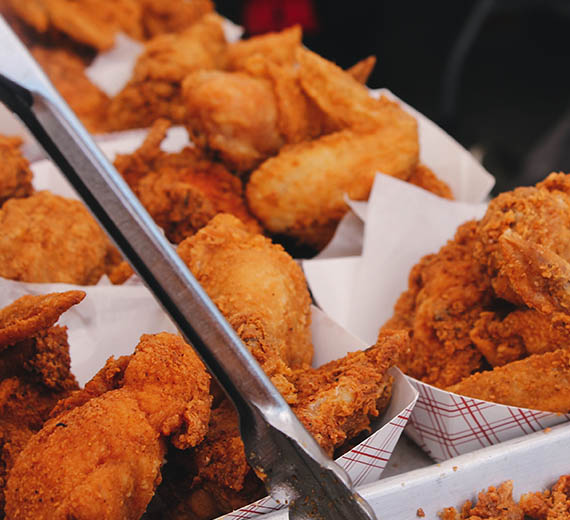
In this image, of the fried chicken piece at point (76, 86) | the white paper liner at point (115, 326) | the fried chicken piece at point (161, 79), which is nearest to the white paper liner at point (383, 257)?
the white paper liner at point (115, 326)

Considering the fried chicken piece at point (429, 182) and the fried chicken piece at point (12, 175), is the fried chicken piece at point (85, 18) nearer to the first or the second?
the fried chicken piece at point (12, 175)

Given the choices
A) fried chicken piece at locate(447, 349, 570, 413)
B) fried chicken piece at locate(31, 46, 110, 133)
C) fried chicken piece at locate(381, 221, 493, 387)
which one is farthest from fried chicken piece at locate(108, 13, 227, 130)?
fried chicken piece at locate(447, 349, 570, 413)

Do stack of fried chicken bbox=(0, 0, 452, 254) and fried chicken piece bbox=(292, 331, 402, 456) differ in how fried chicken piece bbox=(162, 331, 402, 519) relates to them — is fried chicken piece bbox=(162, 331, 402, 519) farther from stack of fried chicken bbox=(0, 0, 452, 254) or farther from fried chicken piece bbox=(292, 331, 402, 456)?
stack of fried chicken bbox=(0, 0, 452, 254)

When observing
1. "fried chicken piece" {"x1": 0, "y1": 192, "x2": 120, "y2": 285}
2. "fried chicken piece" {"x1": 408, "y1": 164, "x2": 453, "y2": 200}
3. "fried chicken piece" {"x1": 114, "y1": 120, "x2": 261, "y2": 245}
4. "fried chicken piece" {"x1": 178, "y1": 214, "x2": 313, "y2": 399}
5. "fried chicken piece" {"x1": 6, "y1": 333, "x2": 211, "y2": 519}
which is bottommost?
"fried chicken piece" {"x1": 0, "y1": 192, "x2": 120, "y2": 285}

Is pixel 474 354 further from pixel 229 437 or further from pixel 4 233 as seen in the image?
pixel 4 233

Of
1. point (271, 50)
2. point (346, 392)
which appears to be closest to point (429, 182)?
point (271, 50)

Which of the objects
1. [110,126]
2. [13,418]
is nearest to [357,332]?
[13,418]

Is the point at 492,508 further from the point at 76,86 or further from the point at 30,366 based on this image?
the point at 76,86
